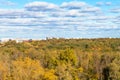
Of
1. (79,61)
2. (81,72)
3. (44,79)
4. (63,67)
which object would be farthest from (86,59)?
(44,79)

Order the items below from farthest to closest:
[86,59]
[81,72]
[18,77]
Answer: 1. [86,59]
2. [81,72]
3. [18,77]

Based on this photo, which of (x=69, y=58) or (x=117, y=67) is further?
(x=69, y=58)

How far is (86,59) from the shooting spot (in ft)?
334

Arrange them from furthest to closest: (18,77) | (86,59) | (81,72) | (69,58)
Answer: (86,59), (69,58), (81,72), (18,77)

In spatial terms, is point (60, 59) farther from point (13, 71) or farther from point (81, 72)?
point (13, 71)

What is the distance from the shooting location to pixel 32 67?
76750 mm

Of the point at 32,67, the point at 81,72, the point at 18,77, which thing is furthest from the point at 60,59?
the point at 18,77

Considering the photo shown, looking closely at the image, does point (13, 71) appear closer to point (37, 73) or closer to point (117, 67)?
point (37, 73)

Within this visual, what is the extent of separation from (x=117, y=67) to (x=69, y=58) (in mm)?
13348

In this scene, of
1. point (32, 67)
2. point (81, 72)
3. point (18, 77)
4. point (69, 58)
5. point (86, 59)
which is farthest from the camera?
point (86, 59)

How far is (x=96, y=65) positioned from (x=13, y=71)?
94.7ft

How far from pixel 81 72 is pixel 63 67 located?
8525 mm

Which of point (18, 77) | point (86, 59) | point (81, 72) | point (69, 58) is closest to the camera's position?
point (18, 77)

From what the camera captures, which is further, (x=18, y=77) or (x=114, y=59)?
(x=114, y=59)
